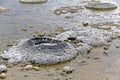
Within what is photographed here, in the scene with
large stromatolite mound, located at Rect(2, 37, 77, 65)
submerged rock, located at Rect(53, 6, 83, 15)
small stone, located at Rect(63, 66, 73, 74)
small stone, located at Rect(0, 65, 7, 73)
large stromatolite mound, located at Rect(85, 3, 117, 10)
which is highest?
large stromatolite mound, located at Rect(85, 3, 117, 10)

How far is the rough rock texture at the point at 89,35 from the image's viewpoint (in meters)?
8.47

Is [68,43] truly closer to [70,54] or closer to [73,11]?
[70,54]

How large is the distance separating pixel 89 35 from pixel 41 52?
1960 mm

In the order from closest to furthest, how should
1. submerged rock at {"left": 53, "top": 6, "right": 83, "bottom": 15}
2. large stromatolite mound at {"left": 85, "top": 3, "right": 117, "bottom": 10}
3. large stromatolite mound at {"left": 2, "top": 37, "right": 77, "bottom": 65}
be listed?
1. large stromatolite mound at {"left": 2, "top": 37, "right": 77, "bottom": 65}
2. submerged rock at {"left": 53, "top": 6, "right": 83, "bottom": 15}
3. large stromatolite mound at {"left": 85, "top": 3, "right": 117, "bottom": 10}

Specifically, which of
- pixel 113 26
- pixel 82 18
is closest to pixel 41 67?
pixel 113 26

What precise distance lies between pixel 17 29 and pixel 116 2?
20.5ft

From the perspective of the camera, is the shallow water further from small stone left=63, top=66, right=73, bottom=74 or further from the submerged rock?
the submerged rock

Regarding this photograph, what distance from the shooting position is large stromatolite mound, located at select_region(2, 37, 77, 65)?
284 inches

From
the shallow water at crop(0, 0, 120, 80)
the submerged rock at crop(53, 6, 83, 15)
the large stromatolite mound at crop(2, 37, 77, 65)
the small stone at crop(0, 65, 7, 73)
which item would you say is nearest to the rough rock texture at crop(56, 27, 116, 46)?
the shallow water at crop(0, 0, 120, 80)

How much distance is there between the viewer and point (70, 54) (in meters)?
7.55

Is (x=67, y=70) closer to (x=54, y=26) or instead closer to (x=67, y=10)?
(x=54, y=26)

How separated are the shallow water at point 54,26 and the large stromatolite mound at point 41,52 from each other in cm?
29

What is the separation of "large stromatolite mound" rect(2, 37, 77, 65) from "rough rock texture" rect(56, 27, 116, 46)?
30.0 inches

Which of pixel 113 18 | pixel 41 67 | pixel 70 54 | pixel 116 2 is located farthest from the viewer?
pixel 116 2
